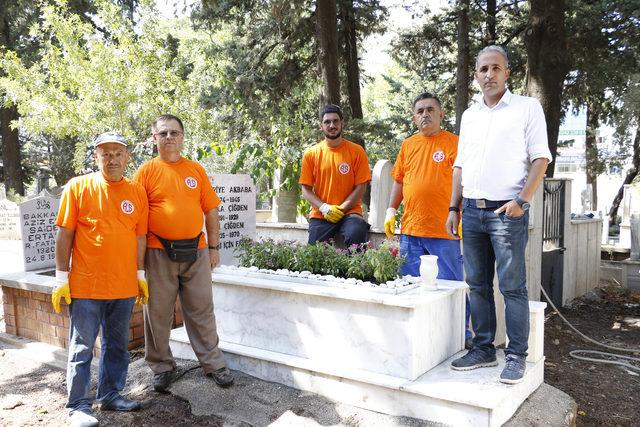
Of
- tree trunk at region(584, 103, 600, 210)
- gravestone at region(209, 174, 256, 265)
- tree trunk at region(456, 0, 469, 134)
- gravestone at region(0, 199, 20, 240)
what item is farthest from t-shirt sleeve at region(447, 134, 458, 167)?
tree trunk at region(584, 103, 600, 210)

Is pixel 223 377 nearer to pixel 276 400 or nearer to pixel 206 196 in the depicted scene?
pixel 276 400

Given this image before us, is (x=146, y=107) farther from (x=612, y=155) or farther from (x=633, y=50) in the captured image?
(x=612, y=155)

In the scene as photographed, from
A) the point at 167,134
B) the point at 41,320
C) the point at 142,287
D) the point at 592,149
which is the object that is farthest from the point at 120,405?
Result: the point at 592,149

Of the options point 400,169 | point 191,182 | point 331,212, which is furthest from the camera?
point 331,212

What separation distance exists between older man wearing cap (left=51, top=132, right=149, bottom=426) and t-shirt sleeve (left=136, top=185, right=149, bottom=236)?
0.14 ft

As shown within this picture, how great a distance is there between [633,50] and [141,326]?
34.7ft

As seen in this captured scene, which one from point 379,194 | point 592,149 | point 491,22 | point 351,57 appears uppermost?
point 491,22

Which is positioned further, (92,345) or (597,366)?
(597,366)

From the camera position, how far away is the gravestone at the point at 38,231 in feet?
19.8

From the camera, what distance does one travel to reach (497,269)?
3547mm

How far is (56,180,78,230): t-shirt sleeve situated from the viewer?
3.57 meters

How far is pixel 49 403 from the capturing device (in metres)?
4.35

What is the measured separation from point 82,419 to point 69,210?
1.36 metres

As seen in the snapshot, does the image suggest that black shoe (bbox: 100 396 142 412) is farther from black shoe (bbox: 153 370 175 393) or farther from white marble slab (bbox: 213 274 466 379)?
white marble slab (bbox: 213 274 466 379)
